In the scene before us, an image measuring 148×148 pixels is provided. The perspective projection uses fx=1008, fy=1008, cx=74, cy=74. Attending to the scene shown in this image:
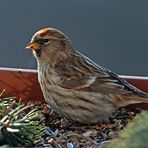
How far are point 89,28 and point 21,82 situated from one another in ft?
15.3

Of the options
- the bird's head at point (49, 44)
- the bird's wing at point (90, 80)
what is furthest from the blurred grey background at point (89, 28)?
the bird's wing at point (90, 80)

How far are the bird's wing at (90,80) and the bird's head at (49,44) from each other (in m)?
0.15

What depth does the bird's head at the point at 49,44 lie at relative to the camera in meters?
5.69

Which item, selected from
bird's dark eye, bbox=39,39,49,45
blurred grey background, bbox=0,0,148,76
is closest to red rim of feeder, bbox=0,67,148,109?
bird's dark eye, bbox=39,39,49,45

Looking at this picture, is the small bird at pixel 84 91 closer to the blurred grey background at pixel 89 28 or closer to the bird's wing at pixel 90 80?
the bird's wing at pixel 90 80

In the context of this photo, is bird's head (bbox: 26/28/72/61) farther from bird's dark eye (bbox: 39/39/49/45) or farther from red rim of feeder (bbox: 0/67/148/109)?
red rim of feeder (bbox: 0/67/148/109)

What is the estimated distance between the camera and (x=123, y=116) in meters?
5.69

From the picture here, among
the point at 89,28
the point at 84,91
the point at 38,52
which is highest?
the point at 38,52

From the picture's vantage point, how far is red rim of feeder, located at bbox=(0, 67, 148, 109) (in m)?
5.64

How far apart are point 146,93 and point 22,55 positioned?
3.97 meters

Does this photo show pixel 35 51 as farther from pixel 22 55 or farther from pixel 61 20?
pixel 61 20

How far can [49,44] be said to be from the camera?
576 centimetres

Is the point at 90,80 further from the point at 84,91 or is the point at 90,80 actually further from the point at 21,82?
the point at 21,82

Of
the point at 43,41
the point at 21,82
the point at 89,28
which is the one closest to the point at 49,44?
the point at 43,41
